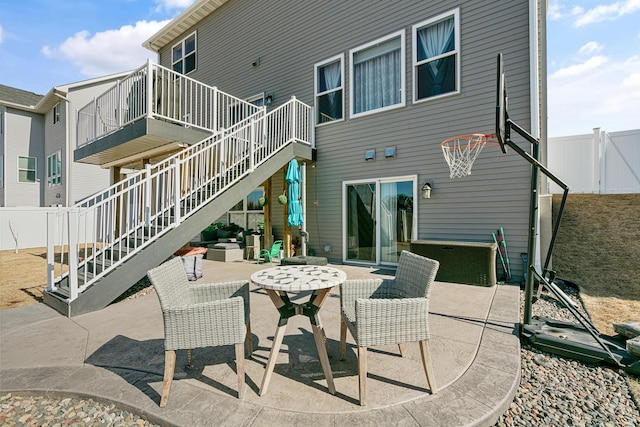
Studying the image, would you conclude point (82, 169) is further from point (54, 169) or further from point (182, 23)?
point (182, 23)

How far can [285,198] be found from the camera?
7.32 meters

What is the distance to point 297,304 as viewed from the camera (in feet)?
8.11

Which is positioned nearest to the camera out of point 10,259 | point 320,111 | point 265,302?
point 265,302

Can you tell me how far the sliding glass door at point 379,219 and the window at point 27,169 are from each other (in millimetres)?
17632

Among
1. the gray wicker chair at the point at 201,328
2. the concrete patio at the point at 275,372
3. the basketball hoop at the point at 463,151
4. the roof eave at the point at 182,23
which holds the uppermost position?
the roof eave at the point at 182,23

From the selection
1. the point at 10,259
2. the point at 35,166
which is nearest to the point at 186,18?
the point at 10,259

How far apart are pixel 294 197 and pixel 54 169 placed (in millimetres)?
15034

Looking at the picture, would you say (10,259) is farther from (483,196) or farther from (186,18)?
(483,196)

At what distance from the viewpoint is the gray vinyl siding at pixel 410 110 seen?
5246 mm

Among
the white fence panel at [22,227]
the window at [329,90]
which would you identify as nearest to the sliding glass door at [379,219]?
the window at [329,90]

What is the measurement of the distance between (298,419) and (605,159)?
33.5 feet

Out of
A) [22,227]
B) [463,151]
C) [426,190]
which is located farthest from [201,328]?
[22,227]

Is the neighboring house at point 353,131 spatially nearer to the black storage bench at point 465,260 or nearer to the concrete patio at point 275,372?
the black storage bench at point 465,260

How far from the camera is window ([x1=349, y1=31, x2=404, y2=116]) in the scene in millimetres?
6480
